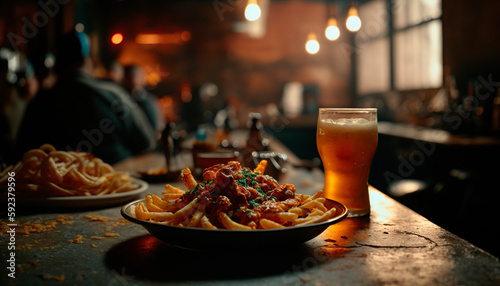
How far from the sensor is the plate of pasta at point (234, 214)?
770 mm

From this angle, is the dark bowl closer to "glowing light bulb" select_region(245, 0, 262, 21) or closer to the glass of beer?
the glass of beer

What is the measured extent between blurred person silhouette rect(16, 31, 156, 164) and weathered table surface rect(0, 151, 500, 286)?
6.83ft

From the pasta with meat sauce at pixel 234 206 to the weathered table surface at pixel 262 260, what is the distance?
0.06m

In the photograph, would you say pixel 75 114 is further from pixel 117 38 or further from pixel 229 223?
pixel 117 38

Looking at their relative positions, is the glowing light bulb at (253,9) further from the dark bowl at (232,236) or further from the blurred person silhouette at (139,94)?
the dark bowl at (232,236)

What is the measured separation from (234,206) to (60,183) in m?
0.67

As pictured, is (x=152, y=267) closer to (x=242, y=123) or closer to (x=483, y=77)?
(x=483, y=77)

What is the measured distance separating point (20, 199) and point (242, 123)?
281 inches

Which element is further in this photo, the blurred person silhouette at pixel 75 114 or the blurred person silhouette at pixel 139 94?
the blurred person silhouette at pixel 139 94

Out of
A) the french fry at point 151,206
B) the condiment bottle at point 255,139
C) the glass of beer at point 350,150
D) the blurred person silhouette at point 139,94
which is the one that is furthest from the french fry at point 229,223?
the blurred person silhouette at point 139,94

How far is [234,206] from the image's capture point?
0.89 metres

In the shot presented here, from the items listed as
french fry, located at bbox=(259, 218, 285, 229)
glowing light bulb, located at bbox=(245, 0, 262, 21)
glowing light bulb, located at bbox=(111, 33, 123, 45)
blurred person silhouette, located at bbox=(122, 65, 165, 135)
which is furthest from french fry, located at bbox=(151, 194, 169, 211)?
glowing light bulb, located at bbox=(111, 33, 123, 45)

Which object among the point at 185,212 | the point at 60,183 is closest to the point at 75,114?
the point at 60,183

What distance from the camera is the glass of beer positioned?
1.18 metres
